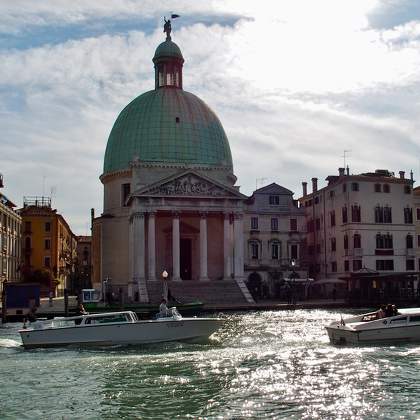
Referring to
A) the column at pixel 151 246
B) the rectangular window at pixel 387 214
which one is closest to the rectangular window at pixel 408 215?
the rectangular window at pixel 387 214

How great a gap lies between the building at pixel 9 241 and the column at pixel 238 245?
21934 mm

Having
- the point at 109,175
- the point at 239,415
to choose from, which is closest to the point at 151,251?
the point at 109,175

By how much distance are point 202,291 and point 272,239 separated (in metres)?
16.1

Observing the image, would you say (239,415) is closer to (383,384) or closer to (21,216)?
(383,384)

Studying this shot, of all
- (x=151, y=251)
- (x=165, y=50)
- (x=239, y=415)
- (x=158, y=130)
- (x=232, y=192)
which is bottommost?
(x=239, y=415)

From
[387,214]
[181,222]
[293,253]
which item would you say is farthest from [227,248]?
[387,214]

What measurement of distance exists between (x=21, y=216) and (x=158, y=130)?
94.5 feet

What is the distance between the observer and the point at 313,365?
2298cm

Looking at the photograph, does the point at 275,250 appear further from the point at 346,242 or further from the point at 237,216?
the point at 237,216

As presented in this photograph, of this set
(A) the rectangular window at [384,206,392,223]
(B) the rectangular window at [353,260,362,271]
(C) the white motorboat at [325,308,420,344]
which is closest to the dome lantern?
(A) the rectangular window at [384,206,392,223]

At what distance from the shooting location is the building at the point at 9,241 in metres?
71.6

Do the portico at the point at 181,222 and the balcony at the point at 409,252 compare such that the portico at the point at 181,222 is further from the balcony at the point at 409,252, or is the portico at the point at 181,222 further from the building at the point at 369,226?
the balcony at the point at 409,252

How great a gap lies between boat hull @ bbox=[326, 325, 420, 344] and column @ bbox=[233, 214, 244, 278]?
118 ft

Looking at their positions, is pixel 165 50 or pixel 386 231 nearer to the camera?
pixel 386 231
